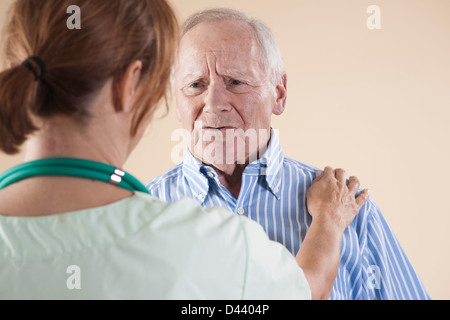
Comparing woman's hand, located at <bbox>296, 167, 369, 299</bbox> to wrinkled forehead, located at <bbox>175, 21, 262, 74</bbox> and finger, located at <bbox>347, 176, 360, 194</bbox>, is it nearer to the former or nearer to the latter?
finger, located at <bbox>347, 176, 360, 194</bbox>

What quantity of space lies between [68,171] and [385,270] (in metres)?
0.99

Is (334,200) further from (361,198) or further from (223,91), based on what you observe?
(223,91)

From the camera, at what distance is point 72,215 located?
2.70ft

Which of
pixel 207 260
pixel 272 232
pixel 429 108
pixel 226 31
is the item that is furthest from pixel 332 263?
pixel 429 108

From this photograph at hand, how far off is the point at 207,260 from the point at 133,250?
0.37 ft

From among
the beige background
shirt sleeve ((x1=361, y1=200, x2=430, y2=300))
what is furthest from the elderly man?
the beige background

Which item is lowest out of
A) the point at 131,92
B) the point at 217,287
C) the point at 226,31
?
the point at 217,287

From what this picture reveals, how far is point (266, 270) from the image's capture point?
86cm

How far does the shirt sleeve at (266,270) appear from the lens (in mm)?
847

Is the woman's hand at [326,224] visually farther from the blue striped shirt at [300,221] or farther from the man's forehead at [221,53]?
the man's forehead at [221,53]

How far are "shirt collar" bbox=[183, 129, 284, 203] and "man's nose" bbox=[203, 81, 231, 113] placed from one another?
0.17 metres

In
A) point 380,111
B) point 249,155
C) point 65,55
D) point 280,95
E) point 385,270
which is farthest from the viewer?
point 380,111

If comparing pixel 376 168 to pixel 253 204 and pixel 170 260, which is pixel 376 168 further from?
pixel 170 260

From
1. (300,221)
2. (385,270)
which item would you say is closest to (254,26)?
(300,221)
